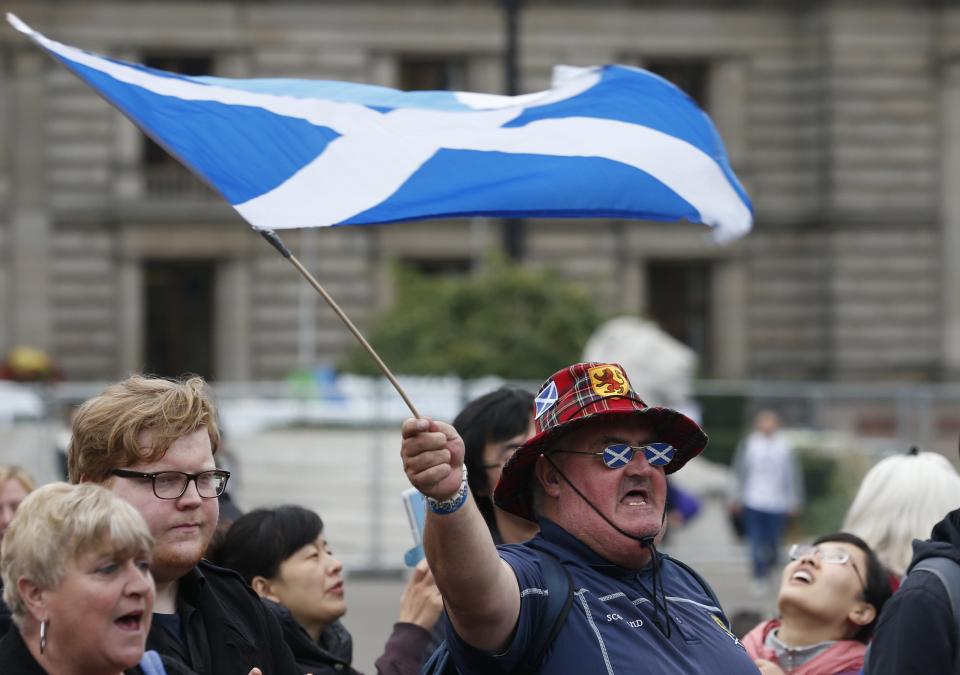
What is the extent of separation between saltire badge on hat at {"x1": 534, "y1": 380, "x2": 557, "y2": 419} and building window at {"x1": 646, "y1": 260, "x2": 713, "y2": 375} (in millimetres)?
33011

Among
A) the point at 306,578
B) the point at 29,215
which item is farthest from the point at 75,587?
the point at 29,215

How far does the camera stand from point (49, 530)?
3281 millimetres

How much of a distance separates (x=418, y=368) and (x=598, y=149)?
18109 millimetres

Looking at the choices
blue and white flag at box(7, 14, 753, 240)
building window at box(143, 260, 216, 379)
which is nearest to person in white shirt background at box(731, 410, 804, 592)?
blue and white flag at box(7, 14, 753, 240)

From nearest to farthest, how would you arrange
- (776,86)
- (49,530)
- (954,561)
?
(49,530)
(954,561)
(776,86)

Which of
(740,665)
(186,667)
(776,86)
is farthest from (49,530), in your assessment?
(776,86)

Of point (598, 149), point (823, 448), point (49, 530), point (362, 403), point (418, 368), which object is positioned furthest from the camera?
point (418, 368)

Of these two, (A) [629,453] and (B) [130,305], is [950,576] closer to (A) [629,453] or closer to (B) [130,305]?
(A) [629,453]

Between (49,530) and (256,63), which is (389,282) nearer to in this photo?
(256,63)

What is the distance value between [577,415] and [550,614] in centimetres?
46

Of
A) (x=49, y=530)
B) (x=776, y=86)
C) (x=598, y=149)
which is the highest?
(x=776, y=86)

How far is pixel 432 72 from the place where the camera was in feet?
117

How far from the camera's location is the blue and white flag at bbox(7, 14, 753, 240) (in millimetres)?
5301

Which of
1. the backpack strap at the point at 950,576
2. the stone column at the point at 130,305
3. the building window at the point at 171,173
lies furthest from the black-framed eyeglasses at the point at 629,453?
the building window at the point at 171,173
